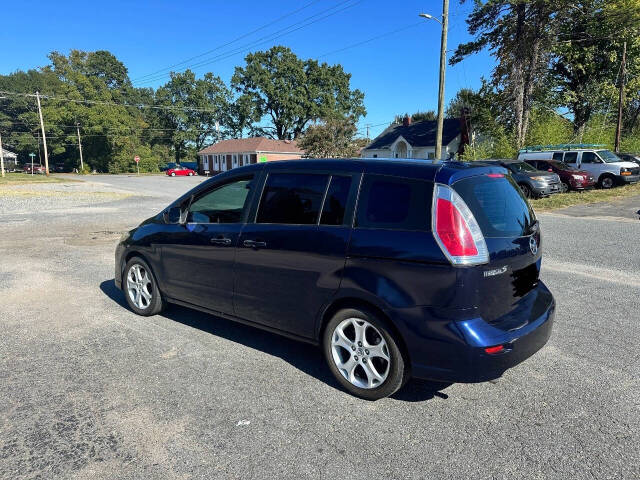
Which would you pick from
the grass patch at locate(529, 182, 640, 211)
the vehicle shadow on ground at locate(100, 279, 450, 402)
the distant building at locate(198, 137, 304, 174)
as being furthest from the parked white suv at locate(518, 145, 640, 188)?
the distant building at locate(198, 137, 304, 174)

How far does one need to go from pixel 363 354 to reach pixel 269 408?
76 cm

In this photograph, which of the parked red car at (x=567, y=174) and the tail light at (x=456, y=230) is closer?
the tail light at (x=456, y=230)

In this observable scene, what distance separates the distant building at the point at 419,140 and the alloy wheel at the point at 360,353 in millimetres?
36877

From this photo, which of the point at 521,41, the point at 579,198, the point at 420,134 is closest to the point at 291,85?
the point at 420,134

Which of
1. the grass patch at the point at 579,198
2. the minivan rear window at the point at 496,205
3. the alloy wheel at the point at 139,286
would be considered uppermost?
the minivan rear window at the point at 496,205

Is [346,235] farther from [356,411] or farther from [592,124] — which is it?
[592,124]

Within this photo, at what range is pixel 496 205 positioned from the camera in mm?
3154

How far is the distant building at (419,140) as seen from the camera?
42531 mm

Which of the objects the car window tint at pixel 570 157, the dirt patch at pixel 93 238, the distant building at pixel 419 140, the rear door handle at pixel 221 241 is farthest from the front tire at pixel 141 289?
the distant building at pixel 419 140

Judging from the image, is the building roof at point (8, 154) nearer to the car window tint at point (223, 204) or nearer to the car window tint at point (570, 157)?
the car window tint at point (570, 157)

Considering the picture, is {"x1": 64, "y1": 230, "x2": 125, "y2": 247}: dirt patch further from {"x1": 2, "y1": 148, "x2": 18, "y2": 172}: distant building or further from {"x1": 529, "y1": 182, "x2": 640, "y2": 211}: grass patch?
{"x1": 2, "y1": 148, "x2": 18, "y2": 172}: distant building

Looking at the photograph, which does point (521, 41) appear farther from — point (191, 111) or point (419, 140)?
point (191, 111)

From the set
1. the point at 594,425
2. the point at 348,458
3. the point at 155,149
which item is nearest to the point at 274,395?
the point at 348,458

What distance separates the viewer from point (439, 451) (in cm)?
257
